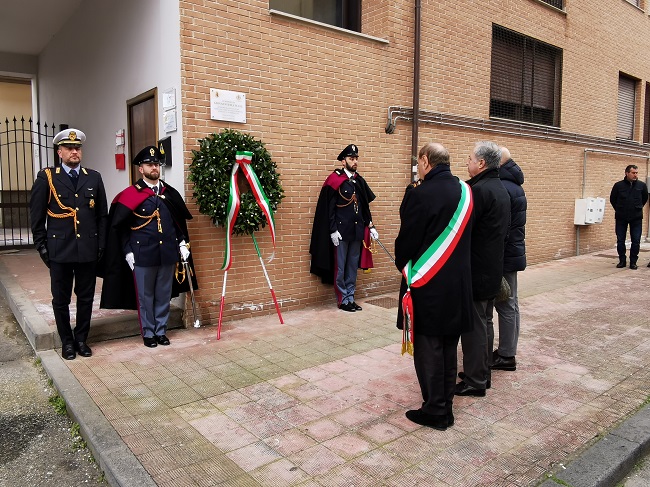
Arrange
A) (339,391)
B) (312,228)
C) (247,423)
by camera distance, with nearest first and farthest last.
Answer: (247,423)
(339,391)
(312,228)

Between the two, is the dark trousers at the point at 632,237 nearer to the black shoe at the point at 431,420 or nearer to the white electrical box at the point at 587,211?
the white electrical box at the point at 587,211

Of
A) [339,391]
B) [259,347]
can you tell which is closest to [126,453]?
[339,391]

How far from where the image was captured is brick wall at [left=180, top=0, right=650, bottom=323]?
6.18 metres

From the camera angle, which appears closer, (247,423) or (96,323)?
(247,423)

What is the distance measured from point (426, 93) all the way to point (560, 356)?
15.5 ft

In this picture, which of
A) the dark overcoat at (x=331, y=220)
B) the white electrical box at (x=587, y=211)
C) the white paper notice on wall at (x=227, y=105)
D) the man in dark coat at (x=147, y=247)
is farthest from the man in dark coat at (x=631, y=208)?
the man in dark coat at (x=147, y=247)

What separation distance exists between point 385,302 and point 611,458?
4.32 meters

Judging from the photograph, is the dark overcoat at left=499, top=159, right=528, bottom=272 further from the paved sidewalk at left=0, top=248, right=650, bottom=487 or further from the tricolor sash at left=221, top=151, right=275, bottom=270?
the tricolor sash at left=221, top=151, right=275, bottom=270

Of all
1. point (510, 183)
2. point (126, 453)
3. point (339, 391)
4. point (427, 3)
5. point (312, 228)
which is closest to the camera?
point (126, 453)

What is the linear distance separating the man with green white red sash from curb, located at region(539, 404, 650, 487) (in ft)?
2.77

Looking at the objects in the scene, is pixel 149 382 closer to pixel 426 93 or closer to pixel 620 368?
pixel 620 368

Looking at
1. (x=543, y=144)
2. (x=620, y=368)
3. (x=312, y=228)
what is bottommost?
(x=620, y=368)

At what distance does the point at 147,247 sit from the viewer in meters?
5.36

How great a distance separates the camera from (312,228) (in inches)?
282
